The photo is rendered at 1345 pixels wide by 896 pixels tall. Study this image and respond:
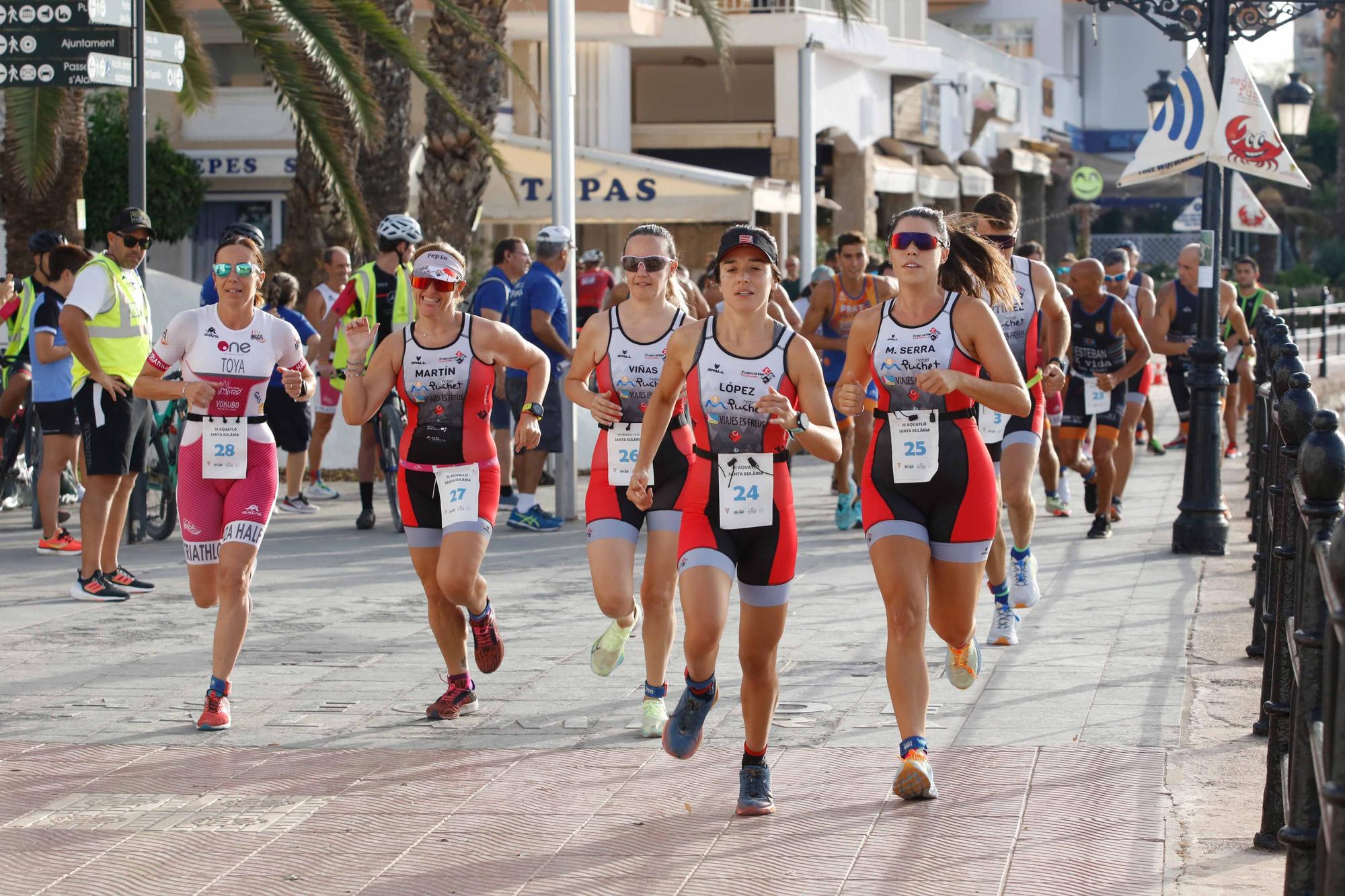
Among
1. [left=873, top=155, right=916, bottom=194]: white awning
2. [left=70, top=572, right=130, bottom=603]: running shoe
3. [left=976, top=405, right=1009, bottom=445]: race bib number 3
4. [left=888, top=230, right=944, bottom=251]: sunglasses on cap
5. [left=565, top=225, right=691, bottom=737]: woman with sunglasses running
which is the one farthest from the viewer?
[left=873, top=155, right=916, bottom=194]: white awning

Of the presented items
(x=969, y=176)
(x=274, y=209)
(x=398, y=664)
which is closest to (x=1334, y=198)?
(x=969, y=176)

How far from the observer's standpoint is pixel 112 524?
9.96m

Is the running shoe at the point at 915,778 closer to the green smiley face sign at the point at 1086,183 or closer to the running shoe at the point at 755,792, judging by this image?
the running shoe at the point at 755,792

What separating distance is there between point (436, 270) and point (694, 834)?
8.35ft

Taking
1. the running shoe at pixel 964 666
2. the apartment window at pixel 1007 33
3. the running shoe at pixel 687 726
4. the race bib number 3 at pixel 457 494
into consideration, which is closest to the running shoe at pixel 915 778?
the running shoe at pixel 687 726

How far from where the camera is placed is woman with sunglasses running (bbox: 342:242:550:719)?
22.7 feet

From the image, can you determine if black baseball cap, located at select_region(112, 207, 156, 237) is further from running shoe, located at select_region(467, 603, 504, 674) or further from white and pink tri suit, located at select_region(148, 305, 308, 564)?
running shoe, located at select_region(467, 603, 504, 674)

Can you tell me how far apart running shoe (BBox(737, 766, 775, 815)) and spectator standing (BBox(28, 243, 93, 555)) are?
6113 mm

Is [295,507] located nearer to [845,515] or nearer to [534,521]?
[534,521]

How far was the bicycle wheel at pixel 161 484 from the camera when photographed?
1230 centimetres

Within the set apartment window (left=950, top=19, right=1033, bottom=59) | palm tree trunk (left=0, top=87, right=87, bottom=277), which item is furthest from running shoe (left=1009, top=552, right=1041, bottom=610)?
apartment window (left=950, top=19, right=1033, bottom=59)

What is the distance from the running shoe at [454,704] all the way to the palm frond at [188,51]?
730 centimetres

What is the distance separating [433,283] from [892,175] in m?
31.4

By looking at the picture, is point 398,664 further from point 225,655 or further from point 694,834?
point 694,834
